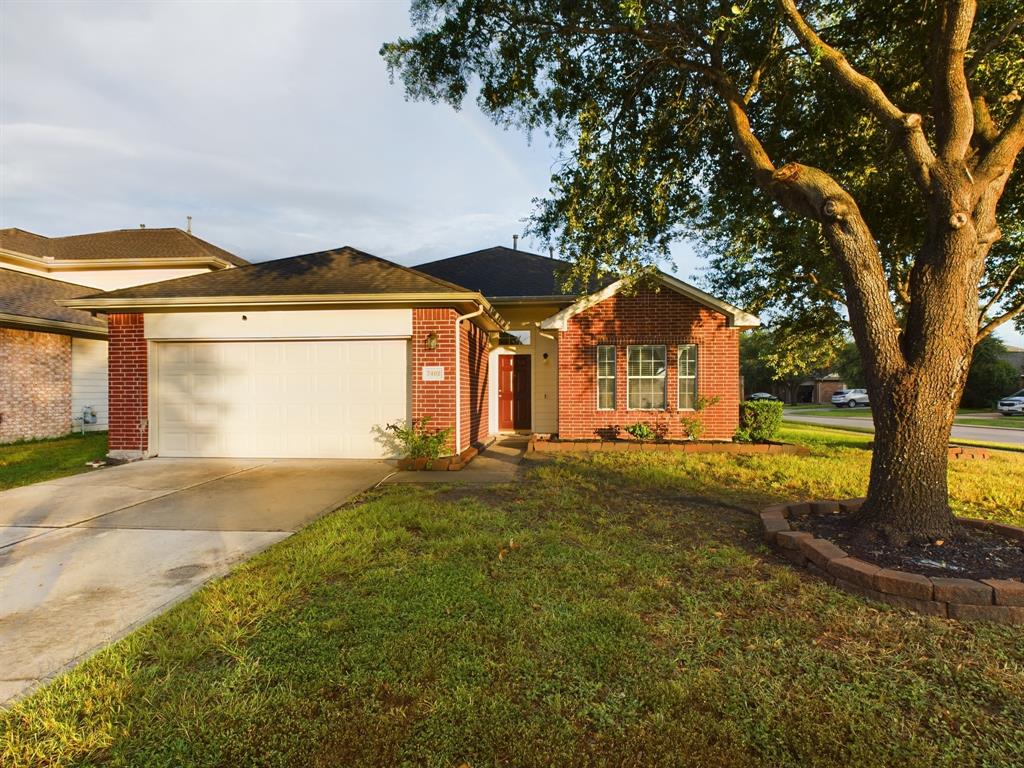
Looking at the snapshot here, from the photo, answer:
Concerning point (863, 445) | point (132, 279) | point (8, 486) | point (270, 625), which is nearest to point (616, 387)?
point (863, 445)

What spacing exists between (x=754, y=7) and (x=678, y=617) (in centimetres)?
670

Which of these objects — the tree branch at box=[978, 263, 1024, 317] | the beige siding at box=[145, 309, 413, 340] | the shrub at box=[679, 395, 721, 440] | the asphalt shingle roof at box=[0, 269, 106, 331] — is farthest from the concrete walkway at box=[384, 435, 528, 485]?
the asphalt shingle roof at box=[0, 269, 106, 331]

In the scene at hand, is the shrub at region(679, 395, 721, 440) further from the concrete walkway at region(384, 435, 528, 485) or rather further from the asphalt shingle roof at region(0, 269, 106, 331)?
the asphalt shingle roof at region(0, 269, 106, 331)

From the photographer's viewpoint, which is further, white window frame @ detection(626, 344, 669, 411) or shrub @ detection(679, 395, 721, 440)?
white window frame @ detection(626, 344, 669, 411)

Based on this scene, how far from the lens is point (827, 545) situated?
404 cm

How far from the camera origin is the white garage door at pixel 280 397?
9211mm

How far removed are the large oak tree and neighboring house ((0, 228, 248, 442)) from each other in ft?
38.0

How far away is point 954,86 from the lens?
14.4 ft

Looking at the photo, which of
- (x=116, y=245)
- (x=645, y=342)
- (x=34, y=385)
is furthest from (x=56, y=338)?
(x=645, y=342)

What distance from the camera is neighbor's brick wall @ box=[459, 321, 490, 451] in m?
9.73

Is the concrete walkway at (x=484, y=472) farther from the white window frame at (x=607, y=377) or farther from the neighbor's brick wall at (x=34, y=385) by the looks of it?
the neighbor's brick wall at (x=34, y=385)

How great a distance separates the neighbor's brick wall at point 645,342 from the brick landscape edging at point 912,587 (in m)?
7.18

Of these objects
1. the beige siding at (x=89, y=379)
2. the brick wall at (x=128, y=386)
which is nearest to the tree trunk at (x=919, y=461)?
the brick wall at (x=128, y=386)

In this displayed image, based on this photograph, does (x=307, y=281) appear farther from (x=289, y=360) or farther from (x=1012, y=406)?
(x=1012, y=406)
